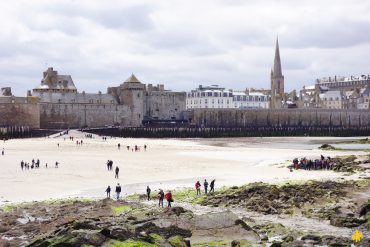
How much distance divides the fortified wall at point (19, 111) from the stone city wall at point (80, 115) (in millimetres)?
4085

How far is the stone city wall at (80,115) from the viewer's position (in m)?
84.3

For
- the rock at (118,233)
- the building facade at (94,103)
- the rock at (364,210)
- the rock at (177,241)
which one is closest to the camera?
the rock at (118,233)

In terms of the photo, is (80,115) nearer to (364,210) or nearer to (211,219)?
(364,210)

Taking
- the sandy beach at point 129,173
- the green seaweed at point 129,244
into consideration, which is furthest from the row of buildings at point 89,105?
the green seaweed at point 129,244

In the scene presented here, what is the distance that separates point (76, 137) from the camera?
67.5 meters

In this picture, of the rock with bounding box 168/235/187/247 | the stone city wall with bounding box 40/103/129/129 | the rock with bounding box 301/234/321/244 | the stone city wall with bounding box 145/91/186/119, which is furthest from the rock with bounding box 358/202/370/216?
the stone city wall with bounding box 145/91/186/119

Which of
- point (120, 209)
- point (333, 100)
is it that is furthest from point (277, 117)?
point (120, 209)

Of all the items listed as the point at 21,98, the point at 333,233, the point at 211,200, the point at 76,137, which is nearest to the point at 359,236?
the point at 333,233

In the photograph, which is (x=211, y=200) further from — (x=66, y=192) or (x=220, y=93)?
(x=220, y=93)

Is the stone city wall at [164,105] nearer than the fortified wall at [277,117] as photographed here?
Yes

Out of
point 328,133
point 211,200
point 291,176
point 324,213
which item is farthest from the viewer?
point 328,133

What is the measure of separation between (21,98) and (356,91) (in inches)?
2982

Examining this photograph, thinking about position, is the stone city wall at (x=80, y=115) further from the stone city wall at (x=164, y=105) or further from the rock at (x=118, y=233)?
the rock at (x=118, y=233)

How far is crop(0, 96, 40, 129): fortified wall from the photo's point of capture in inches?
3105
